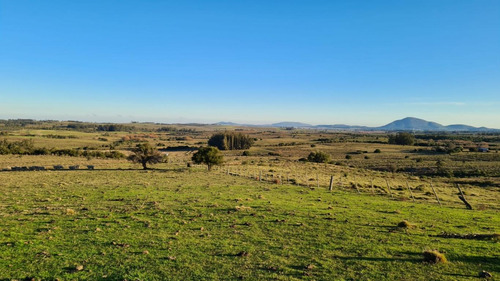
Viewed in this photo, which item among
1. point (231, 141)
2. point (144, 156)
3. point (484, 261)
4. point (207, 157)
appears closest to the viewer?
point (484, 261)

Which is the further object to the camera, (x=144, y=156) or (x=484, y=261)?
(x=144, y=156)

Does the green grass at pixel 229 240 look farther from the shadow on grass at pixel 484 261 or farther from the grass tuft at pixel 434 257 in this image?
the grass tuft at pixel 434 257

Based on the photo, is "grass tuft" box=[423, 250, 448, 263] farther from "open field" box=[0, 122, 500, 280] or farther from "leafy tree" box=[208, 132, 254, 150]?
"leafy tree" box=[208, 132, 254, 150]

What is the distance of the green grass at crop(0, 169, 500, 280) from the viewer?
936cm

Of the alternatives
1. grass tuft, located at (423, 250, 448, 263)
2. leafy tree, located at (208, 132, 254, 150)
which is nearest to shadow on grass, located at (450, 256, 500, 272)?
grass tuft, located at (423, 250, 448, 263)

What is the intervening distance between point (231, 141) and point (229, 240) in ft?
359

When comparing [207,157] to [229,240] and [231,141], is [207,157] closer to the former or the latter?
[229,240]

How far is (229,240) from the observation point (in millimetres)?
12453

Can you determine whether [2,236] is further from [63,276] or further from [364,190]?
[364,190]

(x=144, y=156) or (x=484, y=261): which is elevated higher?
(x=484, y=261)

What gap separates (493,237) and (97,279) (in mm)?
15971

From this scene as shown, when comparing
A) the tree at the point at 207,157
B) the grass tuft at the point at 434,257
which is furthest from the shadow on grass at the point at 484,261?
the tree at the point at 207,157

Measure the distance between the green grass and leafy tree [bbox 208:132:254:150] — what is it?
9735cm

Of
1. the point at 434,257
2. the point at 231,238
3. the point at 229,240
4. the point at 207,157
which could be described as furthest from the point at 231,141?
the point at 434,257
